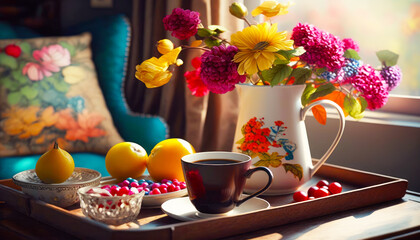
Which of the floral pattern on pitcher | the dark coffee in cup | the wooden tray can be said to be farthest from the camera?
the floral pattern on pitcher

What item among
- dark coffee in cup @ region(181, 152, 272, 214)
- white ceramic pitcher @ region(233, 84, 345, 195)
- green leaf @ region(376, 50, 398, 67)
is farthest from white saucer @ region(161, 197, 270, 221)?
green leaf @ region(376, 50, 398, 67)

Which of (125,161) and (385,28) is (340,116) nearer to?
(125,161)

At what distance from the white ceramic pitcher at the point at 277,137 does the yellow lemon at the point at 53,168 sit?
1.23 feet

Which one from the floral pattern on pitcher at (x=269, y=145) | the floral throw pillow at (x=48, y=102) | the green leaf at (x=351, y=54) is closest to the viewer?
the floral pattern on pitcher at (x=269, y=145)

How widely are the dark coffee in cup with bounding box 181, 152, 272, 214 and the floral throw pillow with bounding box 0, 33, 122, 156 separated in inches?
42.1

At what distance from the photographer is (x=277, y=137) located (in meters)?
1.10

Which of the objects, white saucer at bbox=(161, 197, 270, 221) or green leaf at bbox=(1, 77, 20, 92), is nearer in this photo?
white saucer at bbox=(161, 197, 270, 221)

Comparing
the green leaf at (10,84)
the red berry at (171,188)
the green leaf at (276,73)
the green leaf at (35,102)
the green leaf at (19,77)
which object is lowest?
the red berry at (171,188)

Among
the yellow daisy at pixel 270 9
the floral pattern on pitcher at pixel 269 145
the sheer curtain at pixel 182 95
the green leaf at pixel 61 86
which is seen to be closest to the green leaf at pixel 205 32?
the yellow daisy at pixel 270 9

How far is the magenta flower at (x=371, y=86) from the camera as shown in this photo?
44.8 inches

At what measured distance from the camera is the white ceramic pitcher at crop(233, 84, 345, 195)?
1.10 metres

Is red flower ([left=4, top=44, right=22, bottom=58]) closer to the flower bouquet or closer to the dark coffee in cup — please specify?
the flower bouquet

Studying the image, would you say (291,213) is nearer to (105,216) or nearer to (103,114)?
(105,216)

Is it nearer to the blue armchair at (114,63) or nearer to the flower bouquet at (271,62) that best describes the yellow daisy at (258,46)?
the flower bouquet at (271,62)
